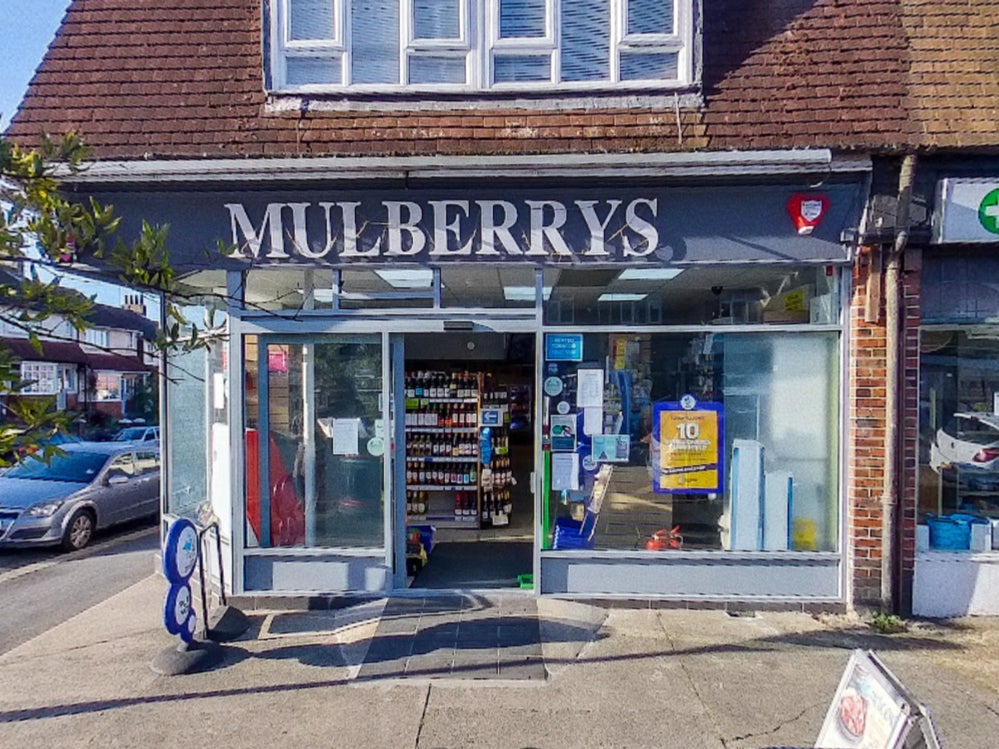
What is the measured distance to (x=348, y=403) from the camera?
6254 mm

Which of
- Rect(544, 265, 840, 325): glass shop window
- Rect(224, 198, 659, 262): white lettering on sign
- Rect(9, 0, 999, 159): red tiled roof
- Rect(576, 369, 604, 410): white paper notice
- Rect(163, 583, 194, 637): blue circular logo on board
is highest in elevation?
Rect(9, 0, 999, 159): red tiled roof

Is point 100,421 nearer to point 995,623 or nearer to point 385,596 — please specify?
point 385,596

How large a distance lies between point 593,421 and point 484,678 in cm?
240

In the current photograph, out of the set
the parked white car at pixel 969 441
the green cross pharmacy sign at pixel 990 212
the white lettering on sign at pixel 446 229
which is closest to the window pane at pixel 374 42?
the white lettering on sign at pixel 446 229

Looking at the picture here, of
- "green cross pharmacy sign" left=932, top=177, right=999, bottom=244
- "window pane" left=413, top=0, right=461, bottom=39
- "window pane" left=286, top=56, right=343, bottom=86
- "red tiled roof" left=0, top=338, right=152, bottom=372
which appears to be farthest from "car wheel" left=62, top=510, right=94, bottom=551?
"red tiled roof" left=0, top=338, right=152, bottom=372

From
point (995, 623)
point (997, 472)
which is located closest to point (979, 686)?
point (995, 623)

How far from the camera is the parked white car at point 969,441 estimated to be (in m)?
6.11

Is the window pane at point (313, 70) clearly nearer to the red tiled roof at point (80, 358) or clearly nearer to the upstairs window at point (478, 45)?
the upstairs window at point (478, 45)

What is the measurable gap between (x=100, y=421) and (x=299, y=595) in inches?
930

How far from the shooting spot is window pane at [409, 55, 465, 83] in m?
6.12

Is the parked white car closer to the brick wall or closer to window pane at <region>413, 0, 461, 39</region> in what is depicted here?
the brick wall

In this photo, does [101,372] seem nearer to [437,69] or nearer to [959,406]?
[437,69]

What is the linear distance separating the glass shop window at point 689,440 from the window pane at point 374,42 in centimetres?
282

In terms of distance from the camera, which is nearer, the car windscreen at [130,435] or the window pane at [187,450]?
the window pane at [187,450]
